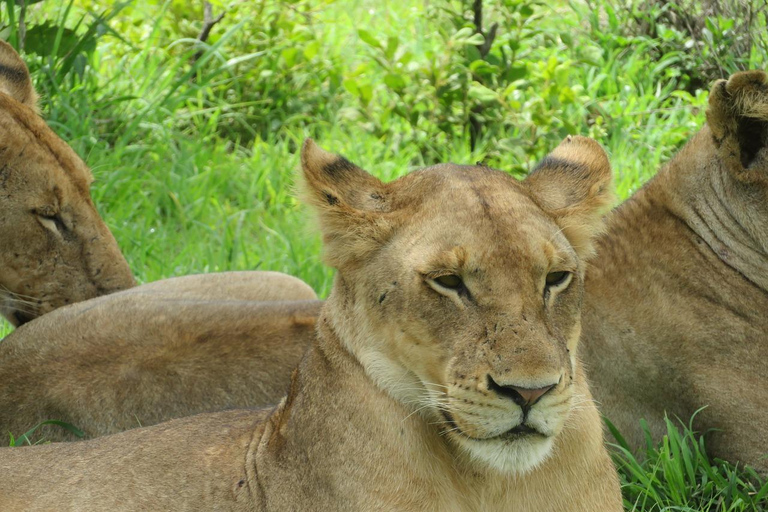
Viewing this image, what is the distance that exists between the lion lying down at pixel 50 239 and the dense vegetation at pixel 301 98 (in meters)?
0.66

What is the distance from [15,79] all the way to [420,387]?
2.57m

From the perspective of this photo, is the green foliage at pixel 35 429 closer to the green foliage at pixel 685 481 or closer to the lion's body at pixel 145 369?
the lion's body at pixel 145 369

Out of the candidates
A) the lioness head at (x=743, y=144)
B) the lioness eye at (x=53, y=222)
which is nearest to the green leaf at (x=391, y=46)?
the lioness eye at (x=53, y=222)

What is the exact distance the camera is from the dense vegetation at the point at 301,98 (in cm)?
530

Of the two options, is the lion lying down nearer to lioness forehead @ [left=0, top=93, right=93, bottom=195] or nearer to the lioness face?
lioness forehead @ [left=0, top=93, right=93, bottom=195]

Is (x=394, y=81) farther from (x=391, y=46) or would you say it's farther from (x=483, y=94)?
(x=483, y=94)

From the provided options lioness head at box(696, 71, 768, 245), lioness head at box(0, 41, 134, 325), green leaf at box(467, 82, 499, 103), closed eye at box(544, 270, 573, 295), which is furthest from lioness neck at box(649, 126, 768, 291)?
green leaf at box(467, 82, 499, 103)

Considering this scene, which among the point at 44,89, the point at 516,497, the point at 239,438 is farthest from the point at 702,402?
the point at 44,89

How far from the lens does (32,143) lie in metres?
3.88

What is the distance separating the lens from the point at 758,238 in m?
3.30

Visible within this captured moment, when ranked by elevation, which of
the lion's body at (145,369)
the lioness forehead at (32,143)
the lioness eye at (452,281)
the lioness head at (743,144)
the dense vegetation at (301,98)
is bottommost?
the dense vegetation at (301,98)

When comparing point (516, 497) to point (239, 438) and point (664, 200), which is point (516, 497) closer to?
point (239, 438)

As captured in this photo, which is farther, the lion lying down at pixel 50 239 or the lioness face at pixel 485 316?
the lion lying down at pixel 50 239

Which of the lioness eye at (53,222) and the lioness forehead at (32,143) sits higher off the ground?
the lioness forehead at (32,143)
